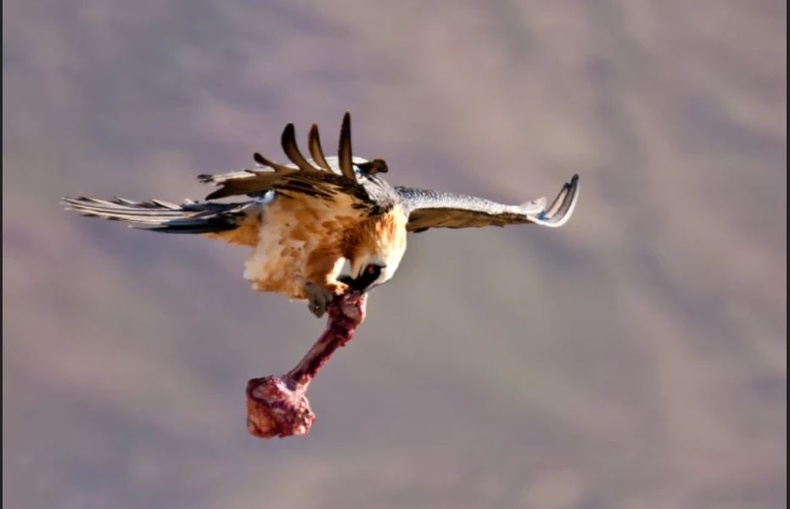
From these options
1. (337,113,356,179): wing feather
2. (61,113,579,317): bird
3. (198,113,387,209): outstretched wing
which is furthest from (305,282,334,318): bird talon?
(337,113,356,179): wing feather

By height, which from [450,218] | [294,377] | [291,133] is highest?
[450,218]

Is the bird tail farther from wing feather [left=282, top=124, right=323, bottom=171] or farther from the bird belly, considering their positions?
wing feather [left=282, top=124, right=323, bottom=171]

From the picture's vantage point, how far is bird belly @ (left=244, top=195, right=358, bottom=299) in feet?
26.8

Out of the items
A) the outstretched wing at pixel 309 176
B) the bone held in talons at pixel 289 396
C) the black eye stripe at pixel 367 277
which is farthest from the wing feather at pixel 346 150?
the bone held in talons at pixel 289 396

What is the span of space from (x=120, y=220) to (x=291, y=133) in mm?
1624

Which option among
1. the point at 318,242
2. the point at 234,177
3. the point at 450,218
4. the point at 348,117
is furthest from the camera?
the point at 450,218

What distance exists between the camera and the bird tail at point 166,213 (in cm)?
829

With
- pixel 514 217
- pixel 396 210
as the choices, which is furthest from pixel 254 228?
pixel 514 217

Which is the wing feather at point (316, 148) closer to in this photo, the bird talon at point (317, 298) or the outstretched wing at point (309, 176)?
the outstretched wing at point (309, 176)

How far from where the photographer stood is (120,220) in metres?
8.27

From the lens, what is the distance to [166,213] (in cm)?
850

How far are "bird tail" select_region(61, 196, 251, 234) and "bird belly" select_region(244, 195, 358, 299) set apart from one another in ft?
0.78

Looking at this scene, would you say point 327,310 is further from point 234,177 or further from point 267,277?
point 234,177

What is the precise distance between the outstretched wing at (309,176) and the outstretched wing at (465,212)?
729 mm
